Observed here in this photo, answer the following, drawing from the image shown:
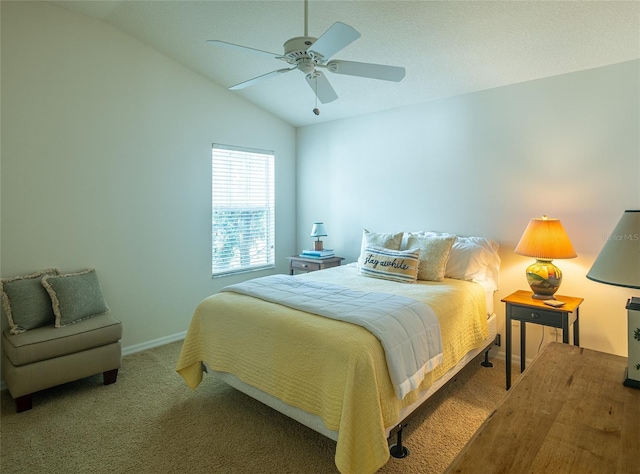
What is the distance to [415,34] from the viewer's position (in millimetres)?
2719

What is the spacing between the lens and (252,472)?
196cm

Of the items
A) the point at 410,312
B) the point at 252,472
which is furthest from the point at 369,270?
the point at 252,472

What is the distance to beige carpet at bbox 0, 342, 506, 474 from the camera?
6.63 ft

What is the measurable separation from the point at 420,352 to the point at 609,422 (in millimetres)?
1040

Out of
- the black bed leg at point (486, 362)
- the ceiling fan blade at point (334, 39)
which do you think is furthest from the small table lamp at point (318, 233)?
the ceiling fan blade at point (334, 39)

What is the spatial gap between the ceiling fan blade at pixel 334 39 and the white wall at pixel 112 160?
232cm

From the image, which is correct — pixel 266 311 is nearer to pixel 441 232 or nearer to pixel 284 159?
pixel 441 232

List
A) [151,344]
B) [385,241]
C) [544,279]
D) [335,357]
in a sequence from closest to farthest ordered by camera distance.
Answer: [335,357] < [544,279] < [385,241] < [151,344]

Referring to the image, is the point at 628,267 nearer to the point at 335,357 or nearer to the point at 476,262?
the point at 335,357

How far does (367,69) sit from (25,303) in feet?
9.64

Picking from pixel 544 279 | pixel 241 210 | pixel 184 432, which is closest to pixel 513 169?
pixel 544 279

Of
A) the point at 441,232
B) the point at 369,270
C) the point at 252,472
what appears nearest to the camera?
the point at 252,472

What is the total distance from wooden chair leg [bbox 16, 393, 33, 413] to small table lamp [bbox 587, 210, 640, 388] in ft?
11.1

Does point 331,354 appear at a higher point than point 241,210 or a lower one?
lower
